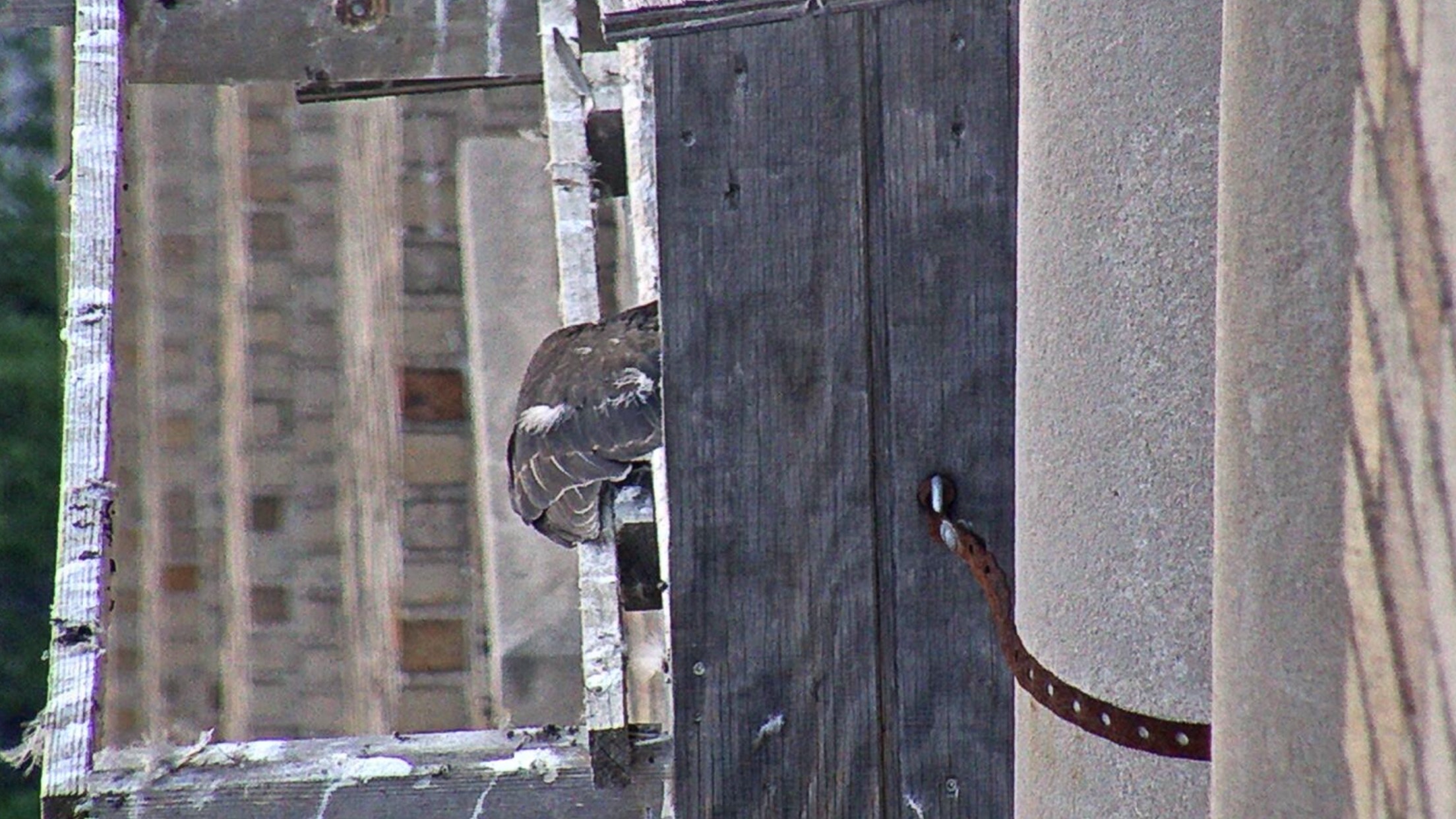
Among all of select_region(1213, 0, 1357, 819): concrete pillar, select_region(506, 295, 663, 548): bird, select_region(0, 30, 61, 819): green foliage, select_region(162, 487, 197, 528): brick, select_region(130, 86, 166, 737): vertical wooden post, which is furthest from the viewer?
select_region(0, 30, 61, 819): green foliage

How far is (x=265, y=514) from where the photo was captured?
5797 mm

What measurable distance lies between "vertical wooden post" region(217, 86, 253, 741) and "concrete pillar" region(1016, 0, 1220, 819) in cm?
467

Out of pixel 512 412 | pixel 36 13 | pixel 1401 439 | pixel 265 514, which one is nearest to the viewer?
pixel 1401 439

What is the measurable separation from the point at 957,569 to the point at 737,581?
0.26 meters

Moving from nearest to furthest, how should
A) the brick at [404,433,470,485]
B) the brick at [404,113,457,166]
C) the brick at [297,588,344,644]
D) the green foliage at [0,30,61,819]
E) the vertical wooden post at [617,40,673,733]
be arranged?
1. the vertical wooden post at [617,40,673,733]
2. the brick at [404,113,457,166]
3. the brick at [404,433,470,485]
4. the brick at [297,588,344,644]
5. the green foliage at [0,30,61,819]

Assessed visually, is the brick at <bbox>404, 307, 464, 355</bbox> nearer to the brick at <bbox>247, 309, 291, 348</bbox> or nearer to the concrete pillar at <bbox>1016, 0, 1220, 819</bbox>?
the brick at <bbox>247, 309, 291, 348</bbox>

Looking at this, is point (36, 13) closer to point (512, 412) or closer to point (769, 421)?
point (769, 421)

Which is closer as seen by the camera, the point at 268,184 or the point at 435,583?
the point at 435,583

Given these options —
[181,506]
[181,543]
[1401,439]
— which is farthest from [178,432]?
[1401,439]

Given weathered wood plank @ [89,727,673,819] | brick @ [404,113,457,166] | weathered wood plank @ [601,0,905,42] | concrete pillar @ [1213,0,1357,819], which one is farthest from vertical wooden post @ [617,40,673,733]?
brick @ [404,113,457,166]

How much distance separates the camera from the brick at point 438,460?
5266 millimetres

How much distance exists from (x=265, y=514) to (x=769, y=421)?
3.99 metres

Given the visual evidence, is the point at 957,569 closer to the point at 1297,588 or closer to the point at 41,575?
the point at 1297,588

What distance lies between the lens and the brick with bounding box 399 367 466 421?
5223 mm
